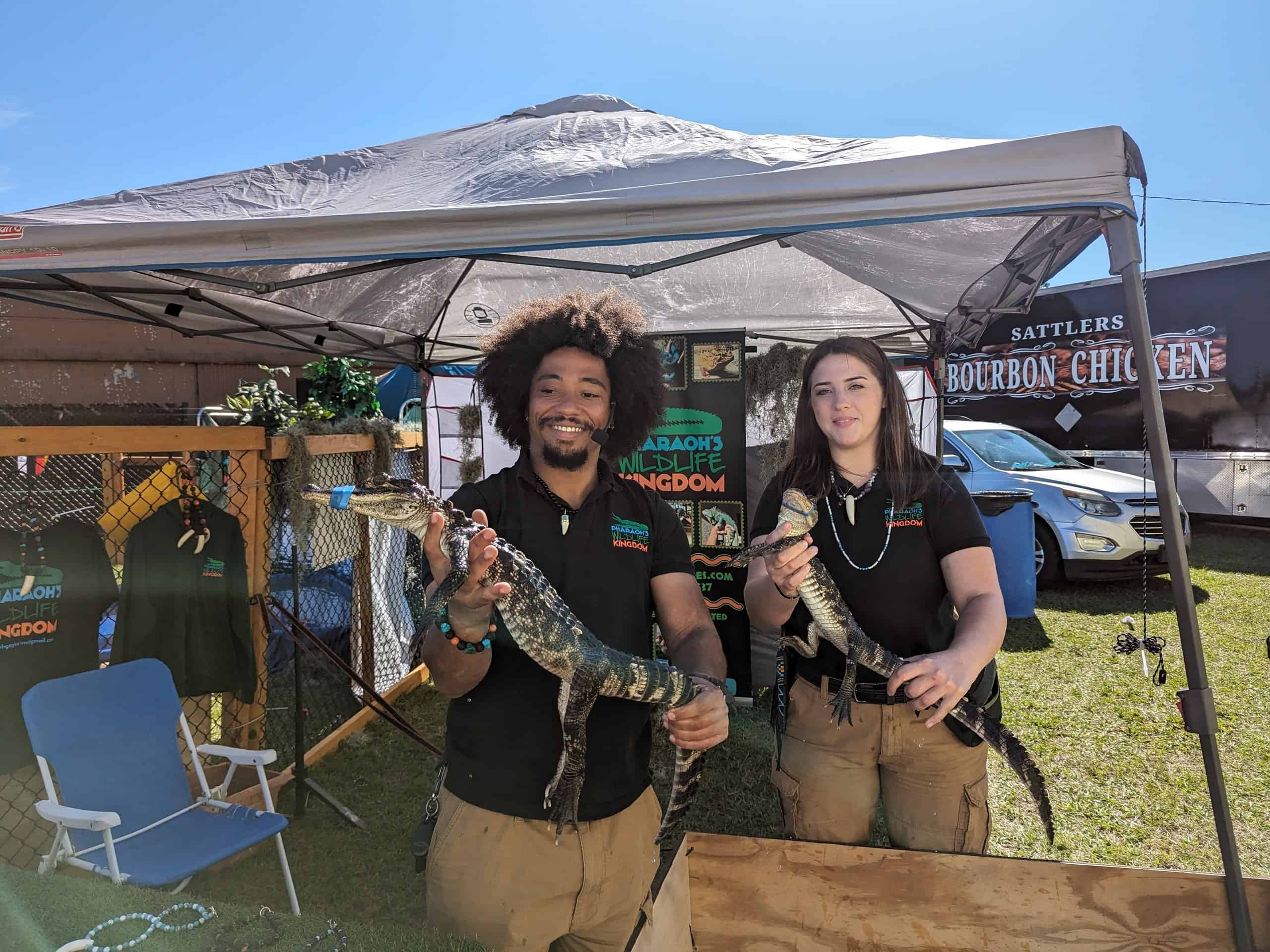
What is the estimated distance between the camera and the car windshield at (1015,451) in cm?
955

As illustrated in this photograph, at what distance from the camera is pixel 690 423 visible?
5.45 m

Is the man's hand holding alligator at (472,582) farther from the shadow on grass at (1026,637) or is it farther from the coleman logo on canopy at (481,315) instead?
the shadow on grass at (1026,637)

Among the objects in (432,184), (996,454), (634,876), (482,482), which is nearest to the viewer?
(634,876)

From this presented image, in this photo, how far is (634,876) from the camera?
210 centimetres

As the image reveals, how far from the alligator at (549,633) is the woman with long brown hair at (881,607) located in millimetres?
576

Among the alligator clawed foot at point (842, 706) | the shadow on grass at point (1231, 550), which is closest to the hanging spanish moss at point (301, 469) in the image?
the alligator clawed foot at point (842, 706)

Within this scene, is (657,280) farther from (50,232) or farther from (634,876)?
(634,876)

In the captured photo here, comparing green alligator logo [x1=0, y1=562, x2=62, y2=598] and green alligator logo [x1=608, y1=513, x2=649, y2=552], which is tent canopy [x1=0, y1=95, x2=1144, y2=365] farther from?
green alligator logo [x1=0, y1=562, x2=62, y2=598]

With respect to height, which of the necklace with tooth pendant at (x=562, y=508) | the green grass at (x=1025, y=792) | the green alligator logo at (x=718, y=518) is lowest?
the green grass at (x=1025, y=792)

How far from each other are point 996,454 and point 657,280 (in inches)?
273

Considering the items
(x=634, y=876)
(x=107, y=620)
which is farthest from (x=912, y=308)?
(x=107, y=620)

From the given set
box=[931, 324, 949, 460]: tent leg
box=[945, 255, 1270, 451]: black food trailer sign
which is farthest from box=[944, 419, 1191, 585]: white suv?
box=[931, 324, 949, 460]: tent leg

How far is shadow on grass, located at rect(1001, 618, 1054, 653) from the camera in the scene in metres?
7.10

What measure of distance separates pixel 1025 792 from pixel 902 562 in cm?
327
